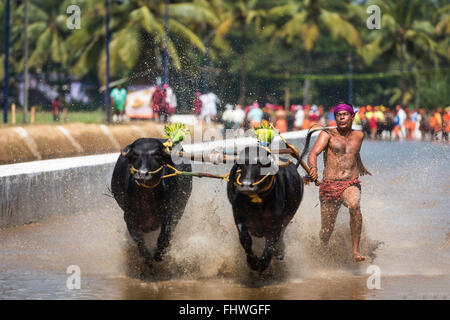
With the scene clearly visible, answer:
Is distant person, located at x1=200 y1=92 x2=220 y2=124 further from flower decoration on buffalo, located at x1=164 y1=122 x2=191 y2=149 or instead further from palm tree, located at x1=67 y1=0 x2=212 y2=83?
flower decoration on buffalo, located at x1=164 y1=122 x2=191 y2=149

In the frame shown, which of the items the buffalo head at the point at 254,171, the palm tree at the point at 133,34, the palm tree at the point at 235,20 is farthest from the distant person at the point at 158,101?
the palm tree at the point at 235,20

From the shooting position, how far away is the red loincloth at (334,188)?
10039mm

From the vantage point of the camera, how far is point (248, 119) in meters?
34.8

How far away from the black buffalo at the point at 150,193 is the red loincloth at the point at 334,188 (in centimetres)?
149

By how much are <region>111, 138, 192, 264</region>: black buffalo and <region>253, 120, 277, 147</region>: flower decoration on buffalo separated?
101 cm

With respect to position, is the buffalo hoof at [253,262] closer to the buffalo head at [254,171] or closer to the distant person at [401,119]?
the buffalo head at [254,171]

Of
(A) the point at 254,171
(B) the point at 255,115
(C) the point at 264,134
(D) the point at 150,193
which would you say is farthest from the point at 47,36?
(A) the point at 254,171

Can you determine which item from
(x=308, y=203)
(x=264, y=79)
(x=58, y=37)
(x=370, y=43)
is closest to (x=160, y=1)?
(x=264, y=79)

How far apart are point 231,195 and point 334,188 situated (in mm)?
1364

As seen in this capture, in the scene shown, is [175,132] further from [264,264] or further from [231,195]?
[264,264]

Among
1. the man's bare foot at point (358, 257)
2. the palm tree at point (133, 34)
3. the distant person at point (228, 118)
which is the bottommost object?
the man's bare foot at point (358, 257)

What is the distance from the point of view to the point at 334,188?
10078mm
